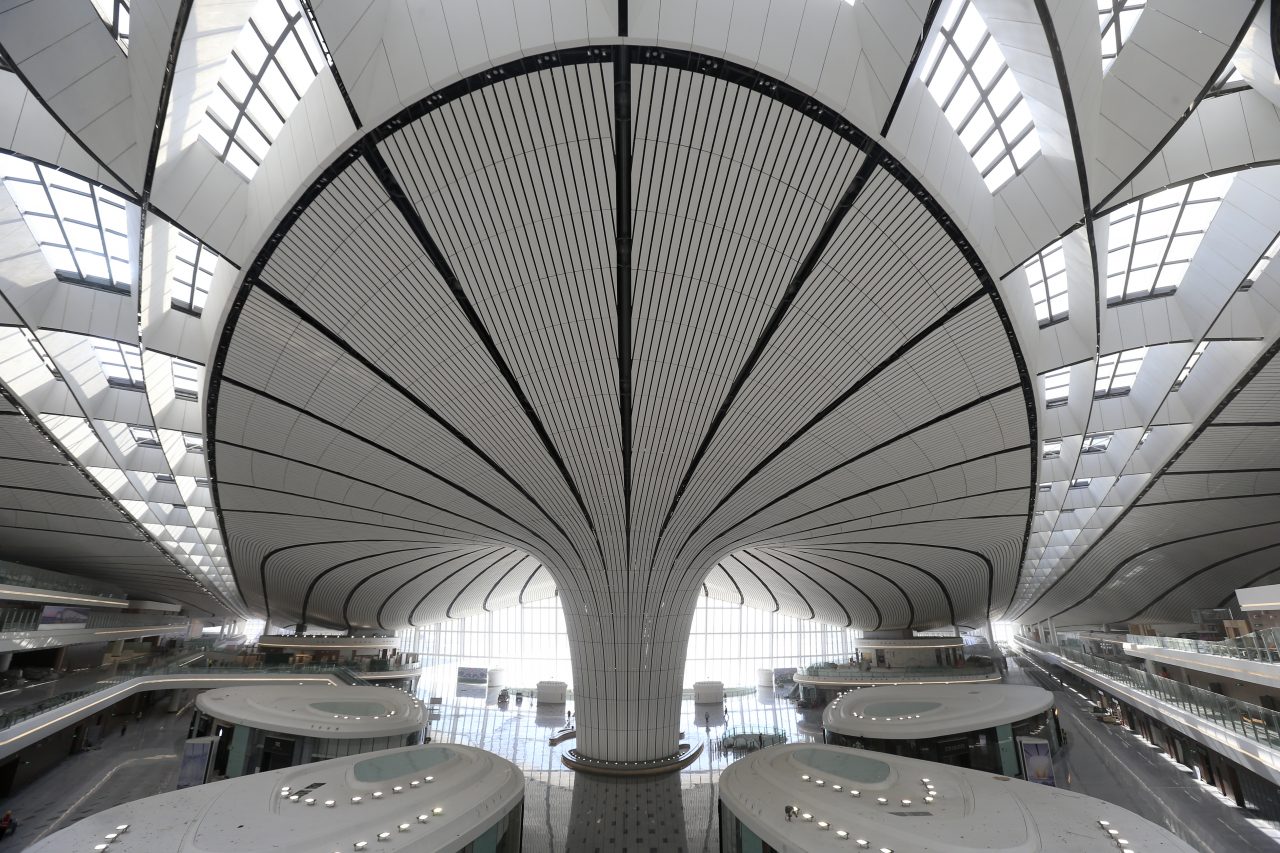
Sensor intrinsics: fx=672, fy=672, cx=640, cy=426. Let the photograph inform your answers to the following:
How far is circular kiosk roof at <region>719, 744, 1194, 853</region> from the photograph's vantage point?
740 cm

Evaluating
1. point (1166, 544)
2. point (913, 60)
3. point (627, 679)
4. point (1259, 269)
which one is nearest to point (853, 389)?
point (1259, 269)

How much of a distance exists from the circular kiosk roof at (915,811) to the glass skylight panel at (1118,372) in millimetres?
8289

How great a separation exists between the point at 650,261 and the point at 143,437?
54.7 feet

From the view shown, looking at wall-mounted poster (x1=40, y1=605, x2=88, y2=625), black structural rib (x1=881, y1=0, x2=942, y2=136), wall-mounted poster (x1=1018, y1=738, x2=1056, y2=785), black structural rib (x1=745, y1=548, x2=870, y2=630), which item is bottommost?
wall-mounted poster (x1=1018, y1=738, x2=1056, y2=785)

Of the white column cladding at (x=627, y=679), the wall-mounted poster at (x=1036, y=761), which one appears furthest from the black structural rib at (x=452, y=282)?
the wall-mounted poster at (x=1036, y=761)

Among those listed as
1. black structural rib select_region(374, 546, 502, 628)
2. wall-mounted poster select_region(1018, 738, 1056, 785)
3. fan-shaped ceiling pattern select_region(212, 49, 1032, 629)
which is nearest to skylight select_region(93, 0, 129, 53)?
fan-shaped ceiling pattern select_region(212, 49, 1032, 629)

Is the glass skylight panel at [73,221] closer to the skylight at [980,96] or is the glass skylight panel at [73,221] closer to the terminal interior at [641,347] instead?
the terminal interior at [641,347]

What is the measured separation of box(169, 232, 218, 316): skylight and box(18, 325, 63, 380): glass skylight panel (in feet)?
6.83

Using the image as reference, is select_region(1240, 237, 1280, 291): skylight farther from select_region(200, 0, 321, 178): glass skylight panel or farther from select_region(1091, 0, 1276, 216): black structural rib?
select_region(200, 0, 321, 178): glass skylight panel

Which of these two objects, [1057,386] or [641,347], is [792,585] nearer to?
[1057,386]

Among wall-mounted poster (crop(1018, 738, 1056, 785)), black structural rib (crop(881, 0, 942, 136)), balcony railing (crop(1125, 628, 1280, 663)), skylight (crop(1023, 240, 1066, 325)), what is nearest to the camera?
black structural rib (crop(881, 0, 942, 136))

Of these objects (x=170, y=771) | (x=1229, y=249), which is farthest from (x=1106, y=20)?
(x=170, y=771)

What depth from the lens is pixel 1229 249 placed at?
31.3 feet

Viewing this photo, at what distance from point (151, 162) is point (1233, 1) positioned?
9.77 meters
